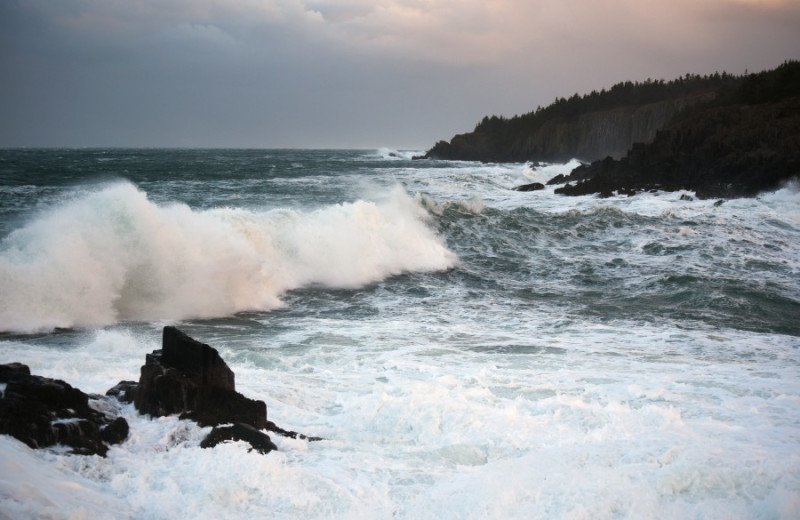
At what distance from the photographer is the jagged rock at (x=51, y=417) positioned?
423 cm

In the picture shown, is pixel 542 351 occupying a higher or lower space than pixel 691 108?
lower

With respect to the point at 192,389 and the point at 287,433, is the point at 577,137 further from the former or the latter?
the point at 192,389

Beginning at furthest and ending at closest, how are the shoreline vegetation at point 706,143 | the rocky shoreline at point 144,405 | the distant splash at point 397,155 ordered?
the distant splash at point 397,155 < the shoreline vegetation at point 706,143 < the rocky shoreline at point 144,405

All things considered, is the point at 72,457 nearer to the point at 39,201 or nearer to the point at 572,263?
the point at 572,263

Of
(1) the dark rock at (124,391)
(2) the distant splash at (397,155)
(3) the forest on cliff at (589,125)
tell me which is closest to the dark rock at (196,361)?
(1) the dark rock at (124,391)

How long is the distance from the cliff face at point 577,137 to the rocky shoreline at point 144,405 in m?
60.3

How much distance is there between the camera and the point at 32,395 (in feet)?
14.6

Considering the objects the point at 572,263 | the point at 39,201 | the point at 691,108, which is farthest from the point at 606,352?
the point at 691,108

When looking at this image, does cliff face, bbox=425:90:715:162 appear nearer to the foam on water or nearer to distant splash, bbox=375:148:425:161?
distant splash, bbox=375:148:425:161

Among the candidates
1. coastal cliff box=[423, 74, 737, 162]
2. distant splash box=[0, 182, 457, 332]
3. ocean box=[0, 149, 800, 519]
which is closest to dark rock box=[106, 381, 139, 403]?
ocean box=[0, 149, 800, 519]

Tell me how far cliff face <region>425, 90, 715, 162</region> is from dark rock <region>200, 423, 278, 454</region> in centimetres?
6061

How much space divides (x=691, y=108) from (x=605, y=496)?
5012 cm

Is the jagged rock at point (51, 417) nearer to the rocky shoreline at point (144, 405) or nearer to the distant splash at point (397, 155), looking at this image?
the rocky shoreline at point (144, 405)

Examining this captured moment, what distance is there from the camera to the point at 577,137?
246 ft
